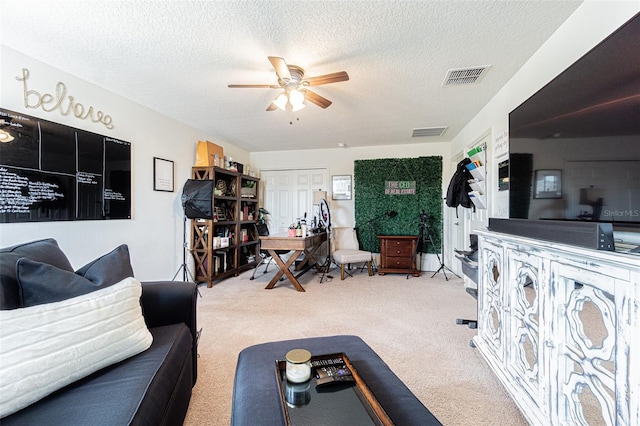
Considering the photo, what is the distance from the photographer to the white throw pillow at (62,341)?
0.82m

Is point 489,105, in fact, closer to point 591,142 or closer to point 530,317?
point 591,142

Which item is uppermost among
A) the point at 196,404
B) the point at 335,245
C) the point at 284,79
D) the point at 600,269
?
the point at 284,79

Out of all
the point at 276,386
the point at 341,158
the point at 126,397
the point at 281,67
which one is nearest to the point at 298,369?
the point at 276,386

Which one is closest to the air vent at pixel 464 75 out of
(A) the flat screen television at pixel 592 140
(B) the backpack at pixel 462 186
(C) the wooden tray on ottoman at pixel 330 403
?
(A) the flat screen television at pixel 592 140

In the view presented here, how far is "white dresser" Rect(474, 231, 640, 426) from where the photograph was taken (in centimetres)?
81

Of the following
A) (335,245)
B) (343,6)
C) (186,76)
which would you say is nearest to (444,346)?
(343,6)

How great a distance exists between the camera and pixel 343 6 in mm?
1709

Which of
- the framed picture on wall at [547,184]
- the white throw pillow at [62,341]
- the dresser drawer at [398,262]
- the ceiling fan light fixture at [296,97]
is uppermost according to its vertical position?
the ceiling fan light fixture at [296,97]

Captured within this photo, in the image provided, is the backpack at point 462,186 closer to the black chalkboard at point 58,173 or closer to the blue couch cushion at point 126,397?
the blue couch cushion at point 126,397

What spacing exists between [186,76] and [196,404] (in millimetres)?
2692

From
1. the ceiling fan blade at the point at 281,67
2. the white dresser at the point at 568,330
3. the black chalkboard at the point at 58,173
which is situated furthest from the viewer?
the black chalkboard at the point at 58,173

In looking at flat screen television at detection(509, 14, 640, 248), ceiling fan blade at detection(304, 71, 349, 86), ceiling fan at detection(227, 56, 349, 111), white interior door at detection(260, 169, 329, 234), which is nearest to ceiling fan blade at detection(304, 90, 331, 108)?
ceiling fan at detection(227, 56, 349, 111)

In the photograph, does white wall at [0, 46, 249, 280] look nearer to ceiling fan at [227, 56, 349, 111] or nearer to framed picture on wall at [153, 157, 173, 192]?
framed picture on wall at [153, 157, 173, 192]

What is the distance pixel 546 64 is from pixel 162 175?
4211mm
